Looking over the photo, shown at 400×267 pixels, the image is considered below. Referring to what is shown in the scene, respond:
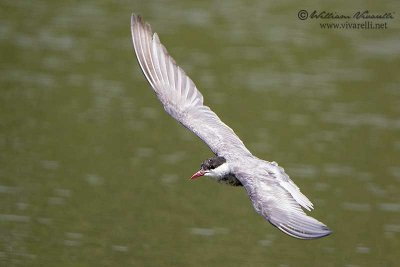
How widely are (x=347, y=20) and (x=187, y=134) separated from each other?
4.76 metres

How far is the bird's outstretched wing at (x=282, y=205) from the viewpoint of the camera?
30.8ft

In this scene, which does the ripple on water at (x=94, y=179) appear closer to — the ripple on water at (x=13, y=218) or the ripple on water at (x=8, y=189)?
the ripple on water at (x=8, y=189)

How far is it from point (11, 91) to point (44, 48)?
5.61 feet

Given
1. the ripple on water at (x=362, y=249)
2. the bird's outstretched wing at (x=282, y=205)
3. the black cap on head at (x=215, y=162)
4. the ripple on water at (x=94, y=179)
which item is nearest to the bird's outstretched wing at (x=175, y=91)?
the black cap on head at (x=215, y=162)

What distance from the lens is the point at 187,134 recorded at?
51.8ft

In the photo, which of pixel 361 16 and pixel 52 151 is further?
pixel 361 16

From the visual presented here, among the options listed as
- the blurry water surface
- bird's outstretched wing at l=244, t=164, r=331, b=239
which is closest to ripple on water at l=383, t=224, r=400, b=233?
the blurry water surface

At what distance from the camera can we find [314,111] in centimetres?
Answer: 1638

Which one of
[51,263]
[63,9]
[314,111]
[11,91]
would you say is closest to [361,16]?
[314,111]

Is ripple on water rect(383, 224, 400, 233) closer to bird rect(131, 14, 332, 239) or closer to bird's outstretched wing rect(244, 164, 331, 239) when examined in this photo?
bird rect(131, 14, 332, 239)

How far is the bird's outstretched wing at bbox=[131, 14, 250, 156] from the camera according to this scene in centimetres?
1181

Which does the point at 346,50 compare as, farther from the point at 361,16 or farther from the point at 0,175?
the point at 0,175

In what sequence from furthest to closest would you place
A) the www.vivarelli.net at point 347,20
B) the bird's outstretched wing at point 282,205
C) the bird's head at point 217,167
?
the www.vivarelli.net at point 347,20, the bird's head at point 217,167, the bird's outstretched wing at point 282,205

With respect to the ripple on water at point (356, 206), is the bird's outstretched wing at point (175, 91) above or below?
above
